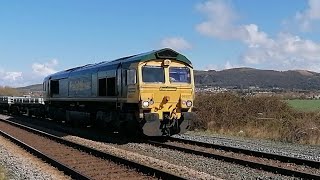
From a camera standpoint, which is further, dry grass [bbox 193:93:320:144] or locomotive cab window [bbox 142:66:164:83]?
dry grass [bbox 193:93:320:144]

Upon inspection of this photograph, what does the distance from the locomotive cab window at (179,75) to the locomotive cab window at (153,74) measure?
0.46 m

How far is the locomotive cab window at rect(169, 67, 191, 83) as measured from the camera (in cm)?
1756

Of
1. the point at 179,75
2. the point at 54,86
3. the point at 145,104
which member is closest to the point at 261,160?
the point at 145,104

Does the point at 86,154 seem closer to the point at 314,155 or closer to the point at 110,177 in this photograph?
the point at 110,177

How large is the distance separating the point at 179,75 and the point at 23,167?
7726 millimetres

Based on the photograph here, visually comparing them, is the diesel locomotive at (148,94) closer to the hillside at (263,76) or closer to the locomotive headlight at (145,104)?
the locomotive headlight at (145,104)

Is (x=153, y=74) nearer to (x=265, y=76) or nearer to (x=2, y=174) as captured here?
(x=2, y=174)

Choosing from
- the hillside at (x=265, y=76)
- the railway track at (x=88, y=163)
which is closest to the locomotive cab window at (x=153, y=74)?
the railway track at (x=88, y=163)

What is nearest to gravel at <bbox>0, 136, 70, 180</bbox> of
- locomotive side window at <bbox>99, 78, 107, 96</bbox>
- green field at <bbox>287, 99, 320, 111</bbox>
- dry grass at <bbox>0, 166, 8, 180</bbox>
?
dry grass at <bbox>0, 166, 8, 180</bbox>

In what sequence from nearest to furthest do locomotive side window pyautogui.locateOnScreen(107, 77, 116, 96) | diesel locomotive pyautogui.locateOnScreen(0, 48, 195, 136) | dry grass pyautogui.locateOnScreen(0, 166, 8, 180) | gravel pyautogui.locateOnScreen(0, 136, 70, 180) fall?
dry grass pyautogui.locateOnScreen(0, 166, 8, 180)
gravel pyautogui.locateOnScreen(0, 136, 70, 180)
diesel locomotive pyautogui.locateOnScreen(0, 48, 195, 136)
locomotive side window pyautogui.locateOnScreen(107, 77, 116, 96)

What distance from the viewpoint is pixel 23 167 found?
40.2ft

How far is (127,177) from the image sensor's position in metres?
10.1

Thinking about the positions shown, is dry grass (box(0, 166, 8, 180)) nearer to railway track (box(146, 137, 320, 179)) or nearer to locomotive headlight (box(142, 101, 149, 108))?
railway track (box(146, 137, 320, 179))

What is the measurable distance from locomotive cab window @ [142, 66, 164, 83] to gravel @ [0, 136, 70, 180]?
201 inches
